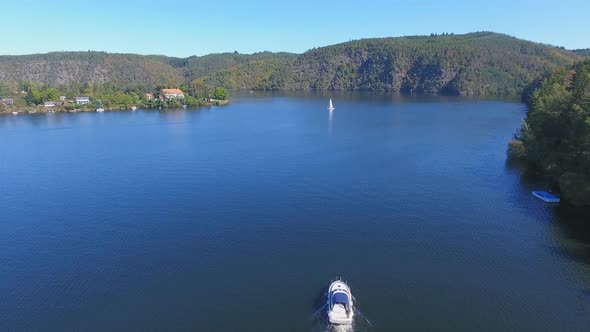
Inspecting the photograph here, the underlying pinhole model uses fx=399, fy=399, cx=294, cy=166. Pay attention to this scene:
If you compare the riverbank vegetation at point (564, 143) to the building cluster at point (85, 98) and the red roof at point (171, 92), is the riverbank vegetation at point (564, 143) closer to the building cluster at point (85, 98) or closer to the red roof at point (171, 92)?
the building cluster at point (85, 98)

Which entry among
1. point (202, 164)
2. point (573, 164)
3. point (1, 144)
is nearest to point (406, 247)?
point (573, 164)

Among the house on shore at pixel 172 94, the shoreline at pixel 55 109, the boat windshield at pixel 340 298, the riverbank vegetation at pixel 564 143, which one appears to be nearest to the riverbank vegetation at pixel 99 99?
the shoreline at pixel 55 109

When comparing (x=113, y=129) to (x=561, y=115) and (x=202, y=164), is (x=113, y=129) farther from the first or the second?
(x=561, y=115)

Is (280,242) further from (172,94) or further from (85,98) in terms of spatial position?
(85,98)

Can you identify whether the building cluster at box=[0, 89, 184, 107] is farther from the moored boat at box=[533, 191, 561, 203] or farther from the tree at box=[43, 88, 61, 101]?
the moored boat at box=[533, 191, 561, 203]

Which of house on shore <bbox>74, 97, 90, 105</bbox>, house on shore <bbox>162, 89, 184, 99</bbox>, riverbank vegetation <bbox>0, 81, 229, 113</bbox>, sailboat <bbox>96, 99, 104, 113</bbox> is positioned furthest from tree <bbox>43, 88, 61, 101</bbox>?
house on shore <bbox>162, 89, 184, 99</bbox>

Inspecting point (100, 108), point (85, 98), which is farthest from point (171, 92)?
point (85, 98)
